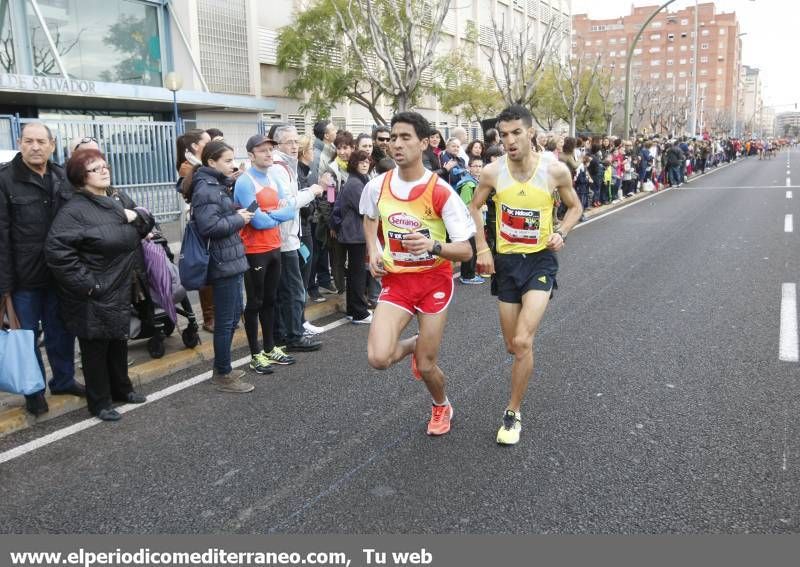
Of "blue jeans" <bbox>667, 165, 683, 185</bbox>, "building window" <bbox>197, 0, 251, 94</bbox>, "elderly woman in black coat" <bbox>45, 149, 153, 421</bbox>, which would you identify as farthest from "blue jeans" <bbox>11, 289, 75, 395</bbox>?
"blue jeans" <bbox>667, 165, 683, 185</bbox>

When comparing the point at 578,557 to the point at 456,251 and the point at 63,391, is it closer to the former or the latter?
the point at 456,251

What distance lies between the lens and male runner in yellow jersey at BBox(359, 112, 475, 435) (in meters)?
4.23

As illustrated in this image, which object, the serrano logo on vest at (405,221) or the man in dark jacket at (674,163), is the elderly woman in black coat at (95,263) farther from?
the man in dark jacket at (674,163)

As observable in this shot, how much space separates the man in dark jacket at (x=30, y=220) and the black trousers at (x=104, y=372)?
0.31 meters

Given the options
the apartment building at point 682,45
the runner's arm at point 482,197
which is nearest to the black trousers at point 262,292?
the runner's arm at point 482,197

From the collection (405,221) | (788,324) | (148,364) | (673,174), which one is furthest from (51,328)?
(673,174)

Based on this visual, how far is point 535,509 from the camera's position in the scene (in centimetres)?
358

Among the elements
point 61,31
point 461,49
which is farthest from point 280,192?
point 461,49

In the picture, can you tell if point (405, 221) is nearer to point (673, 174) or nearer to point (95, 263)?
point (95, 263)

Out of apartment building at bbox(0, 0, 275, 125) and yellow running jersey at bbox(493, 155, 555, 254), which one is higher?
apartment building at bbox(0, 0, 275, 125)

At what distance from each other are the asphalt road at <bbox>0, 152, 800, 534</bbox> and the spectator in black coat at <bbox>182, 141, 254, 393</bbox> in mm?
292

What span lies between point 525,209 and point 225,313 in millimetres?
2435

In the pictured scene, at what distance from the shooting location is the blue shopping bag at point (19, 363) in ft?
15.1

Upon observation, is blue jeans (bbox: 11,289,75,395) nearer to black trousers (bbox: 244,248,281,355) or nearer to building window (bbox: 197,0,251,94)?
black trousers (bbox: 244,248,281,355)
